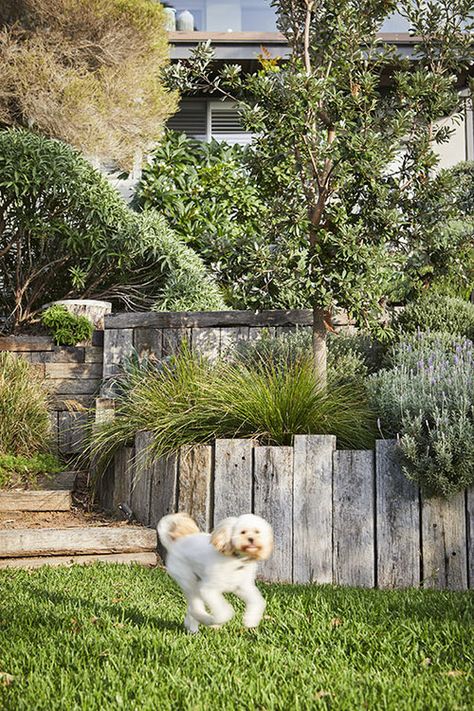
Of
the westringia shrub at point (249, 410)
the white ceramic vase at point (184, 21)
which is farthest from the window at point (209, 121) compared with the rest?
the westringia shrub at point (249, 410)

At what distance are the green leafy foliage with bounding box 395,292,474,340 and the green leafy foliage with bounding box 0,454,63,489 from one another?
10.3ft

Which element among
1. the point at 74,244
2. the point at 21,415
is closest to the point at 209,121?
the point at 74,244

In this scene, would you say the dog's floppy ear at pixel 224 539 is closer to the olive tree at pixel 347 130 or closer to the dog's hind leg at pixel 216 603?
the dog's hind leg at pixel 216 603

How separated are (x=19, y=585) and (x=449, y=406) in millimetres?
2624

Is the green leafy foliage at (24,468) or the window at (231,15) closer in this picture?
the green leafy foliage at (24,468)

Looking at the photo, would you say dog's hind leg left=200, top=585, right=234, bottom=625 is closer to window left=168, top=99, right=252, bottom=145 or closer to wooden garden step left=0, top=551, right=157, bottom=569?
wooden garden step left=0, top=551, right=157, bottom=569

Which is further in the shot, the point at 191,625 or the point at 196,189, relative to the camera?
the point at 196,189

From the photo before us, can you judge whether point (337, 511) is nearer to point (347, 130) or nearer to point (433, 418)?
point (433, 418)

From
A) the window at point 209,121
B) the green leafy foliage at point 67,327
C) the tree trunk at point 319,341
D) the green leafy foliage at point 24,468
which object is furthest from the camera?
the window at point 209,121

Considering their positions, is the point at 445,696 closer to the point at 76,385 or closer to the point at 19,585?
the point at 19,585

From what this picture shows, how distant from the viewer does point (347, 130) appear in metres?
6.16

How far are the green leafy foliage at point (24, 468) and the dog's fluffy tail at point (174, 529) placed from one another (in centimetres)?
364

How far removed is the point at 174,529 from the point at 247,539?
1.68 ft

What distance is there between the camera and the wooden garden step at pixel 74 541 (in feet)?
17.6
